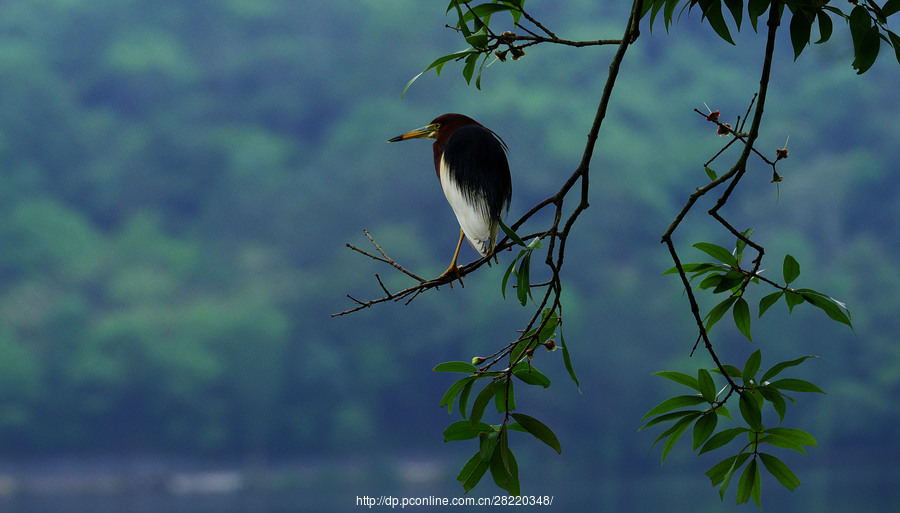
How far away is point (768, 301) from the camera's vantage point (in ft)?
2.96

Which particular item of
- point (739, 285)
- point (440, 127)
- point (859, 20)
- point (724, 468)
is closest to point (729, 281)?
point (739, 285)

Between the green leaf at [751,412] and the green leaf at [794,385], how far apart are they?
0.11ft

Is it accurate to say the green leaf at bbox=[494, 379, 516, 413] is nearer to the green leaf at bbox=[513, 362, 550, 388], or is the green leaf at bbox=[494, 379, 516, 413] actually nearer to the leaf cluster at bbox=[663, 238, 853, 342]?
the green leaf at bbox=[513, 362, 550, 388]

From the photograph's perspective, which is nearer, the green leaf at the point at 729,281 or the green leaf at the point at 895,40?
the green leaf at the point at 895,40

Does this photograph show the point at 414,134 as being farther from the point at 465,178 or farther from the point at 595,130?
the point at 595,130

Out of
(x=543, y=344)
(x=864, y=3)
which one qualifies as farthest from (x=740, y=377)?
(x=864, y=3)

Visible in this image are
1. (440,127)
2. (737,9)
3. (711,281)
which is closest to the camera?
(737,9)

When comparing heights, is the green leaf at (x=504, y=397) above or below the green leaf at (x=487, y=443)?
above

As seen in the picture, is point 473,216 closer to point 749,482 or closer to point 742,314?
point 742,314

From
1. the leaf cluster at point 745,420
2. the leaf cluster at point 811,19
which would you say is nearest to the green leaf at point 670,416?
the leaf cluster at point 745,420

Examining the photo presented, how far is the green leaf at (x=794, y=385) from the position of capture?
0.85 metres

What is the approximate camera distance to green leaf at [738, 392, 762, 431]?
86 centimetres

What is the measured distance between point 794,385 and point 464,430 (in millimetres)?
401

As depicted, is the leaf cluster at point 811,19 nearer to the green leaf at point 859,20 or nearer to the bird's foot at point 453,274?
the green leaf at point 859,20
